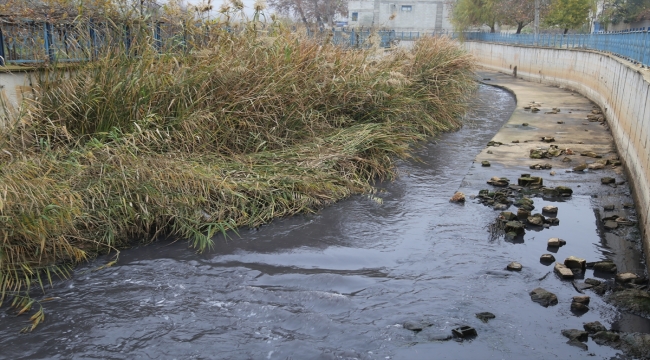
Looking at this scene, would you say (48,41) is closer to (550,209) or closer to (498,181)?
(498,181)

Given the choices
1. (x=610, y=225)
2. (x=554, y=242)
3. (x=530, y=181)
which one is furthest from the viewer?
(x=530, y=181)

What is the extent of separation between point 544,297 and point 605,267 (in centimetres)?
81

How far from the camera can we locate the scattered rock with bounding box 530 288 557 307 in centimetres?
435

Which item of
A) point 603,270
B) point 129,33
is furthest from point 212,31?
point 603,270

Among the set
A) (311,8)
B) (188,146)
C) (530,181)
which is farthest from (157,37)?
(311,8)

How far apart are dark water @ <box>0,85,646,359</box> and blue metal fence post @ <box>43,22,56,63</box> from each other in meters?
2.66

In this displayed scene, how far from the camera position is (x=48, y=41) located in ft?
22.6

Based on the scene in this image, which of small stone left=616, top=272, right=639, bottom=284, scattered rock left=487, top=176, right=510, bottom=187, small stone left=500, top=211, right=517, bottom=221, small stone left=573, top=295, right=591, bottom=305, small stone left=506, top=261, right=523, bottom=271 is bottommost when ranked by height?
small stone left=506, top=261, right=523, bottom=271

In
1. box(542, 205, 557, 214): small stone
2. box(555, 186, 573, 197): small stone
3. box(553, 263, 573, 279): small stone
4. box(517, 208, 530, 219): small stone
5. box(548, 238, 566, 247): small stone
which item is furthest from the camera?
box(555, 186, 573, 197): small stone

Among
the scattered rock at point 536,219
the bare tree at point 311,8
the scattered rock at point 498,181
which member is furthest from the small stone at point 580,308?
the bare tree at point 311,8

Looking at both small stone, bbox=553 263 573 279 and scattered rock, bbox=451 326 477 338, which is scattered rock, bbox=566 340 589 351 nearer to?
scattered rock, bbox=451 326 477 338

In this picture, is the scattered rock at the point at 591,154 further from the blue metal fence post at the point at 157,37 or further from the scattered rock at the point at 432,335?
the blue metal fence post at the point at 157,37

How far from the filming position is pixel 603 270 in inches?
191

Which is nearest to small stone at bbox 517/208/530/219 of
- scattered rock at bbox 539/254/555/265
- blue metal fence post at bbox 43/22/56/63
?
scattered rock at bbox 539/254/555/265
